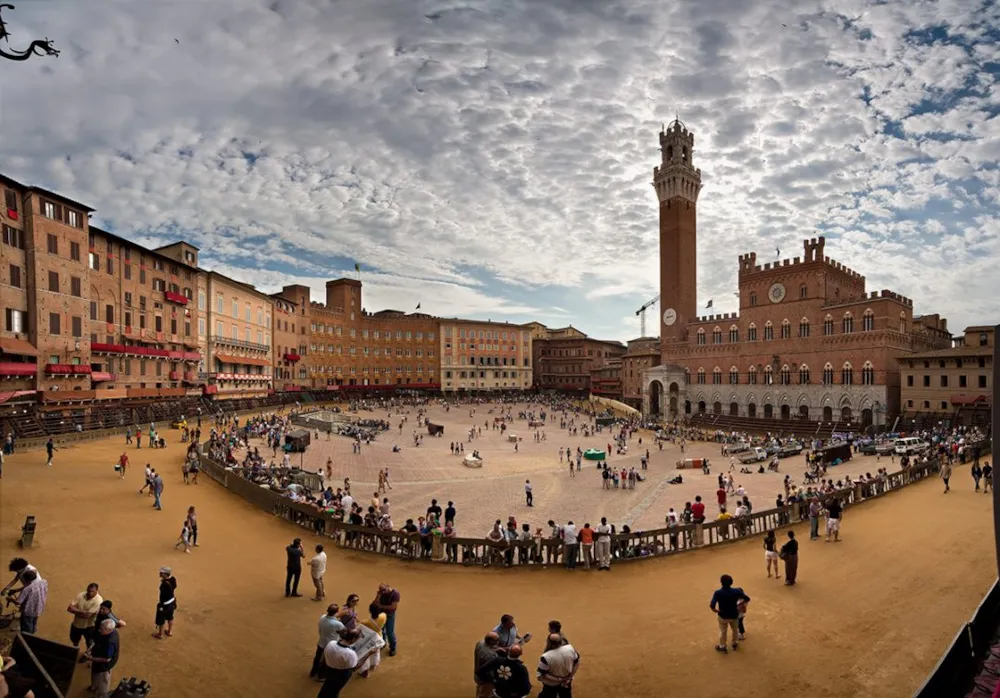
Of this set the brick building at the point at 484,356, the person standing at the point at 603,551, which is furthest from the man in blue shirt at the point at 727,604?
the brick building at the point at 484,356

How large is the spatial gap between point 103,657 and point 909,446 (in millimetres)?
42833

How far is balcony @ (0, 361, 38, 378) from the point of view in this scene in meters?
28.4

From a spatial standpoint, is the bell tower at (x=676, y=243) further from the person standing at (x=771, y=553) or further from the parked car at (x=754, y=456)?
the person standing at (x=771, y=553)

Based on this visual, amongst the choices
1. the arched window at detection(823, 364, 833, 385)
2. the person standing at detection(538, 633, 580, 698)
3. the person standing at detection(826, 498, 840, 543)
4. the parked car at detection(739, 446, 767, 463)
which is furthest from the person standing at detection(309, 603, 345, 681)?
the arched window at detection(823, 364, 833, 385)

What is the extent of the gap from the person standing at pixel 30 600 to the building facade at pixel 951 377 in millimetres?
54908

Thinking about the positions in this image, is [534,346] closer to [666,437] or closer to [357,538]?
[666,437]

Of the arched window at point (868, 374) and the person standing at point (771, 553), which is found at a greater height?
the arched window at point (868, 374)

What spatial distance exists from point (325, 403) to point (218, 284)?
2265 centimetres

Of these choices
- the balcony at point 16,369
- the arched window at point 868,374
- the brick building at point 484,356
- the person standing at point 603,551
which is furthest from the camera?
the brick building at point 484,356

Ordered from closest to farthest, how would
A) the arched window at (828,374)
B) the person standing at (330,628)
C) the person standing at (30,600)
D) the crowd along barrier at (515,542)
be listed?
the person standing at (330,628) → the person standing at (30,600) → the crowd along barrier at (515,542) → the arched window at (828,374)

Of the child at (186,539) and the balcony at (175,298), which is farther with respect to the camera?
the balcony at (175,298)

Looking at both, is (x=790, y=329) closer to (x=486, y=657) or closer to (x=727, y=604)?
(x=727, y=604)

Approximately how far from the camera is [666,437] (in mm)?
50594

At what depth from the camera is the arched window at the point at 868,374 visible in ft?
154
